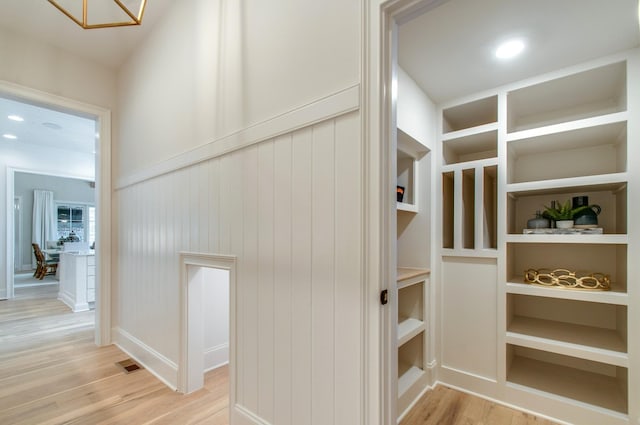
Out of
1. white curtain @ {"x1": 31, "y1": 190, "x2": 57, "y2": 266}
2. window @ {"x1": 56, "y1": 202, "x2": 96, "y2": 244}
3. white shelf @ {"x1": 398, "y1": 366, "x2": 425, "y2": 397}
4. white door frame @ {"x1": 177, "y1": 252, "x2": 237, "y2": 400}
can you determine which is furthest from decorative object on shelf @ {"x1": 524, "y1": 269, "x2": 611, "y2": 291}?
white curtain @ {"x1": 31, "y1": 190, "x2": 57, "y2": 266}

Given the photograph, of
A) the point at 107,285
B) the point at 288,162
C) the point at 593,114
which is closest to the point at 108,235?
the point at 107,285

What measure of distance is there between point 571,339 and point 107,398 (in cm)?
329

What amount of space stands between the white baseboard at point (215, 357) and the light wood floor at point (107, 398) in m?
0.08

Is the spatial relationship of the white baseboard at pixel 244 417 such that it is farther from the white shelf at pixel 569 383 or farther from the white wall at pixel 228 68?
the white shelf at pixel 569 383

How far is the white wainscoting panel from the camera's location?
1.21 metres

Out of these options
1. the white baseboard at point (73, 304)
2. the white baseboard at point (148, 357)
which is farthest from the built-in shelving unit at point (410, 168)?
the white baseboard at point (73, 304)

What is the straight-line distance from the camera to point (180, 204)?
2207 millimetres

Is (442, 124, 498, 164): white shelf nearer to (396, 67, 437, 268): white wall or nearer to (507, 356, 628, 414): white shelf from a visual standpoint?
(396, 67, 437, 268): white wall

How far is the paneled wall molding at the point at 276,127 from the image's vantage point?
48.4 inches

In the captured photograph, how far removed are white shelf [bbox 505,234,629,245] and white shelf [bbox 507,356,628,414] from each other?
3.35 ft

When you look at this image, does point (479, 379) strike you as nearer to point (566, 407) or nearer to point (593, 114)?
point (566, 407)

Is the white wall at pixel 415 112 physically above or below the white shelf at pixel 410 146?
above

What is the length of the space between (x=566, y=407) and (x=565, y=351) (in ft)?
1.17

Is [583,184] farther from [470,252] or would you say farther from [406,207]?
[406,207]
